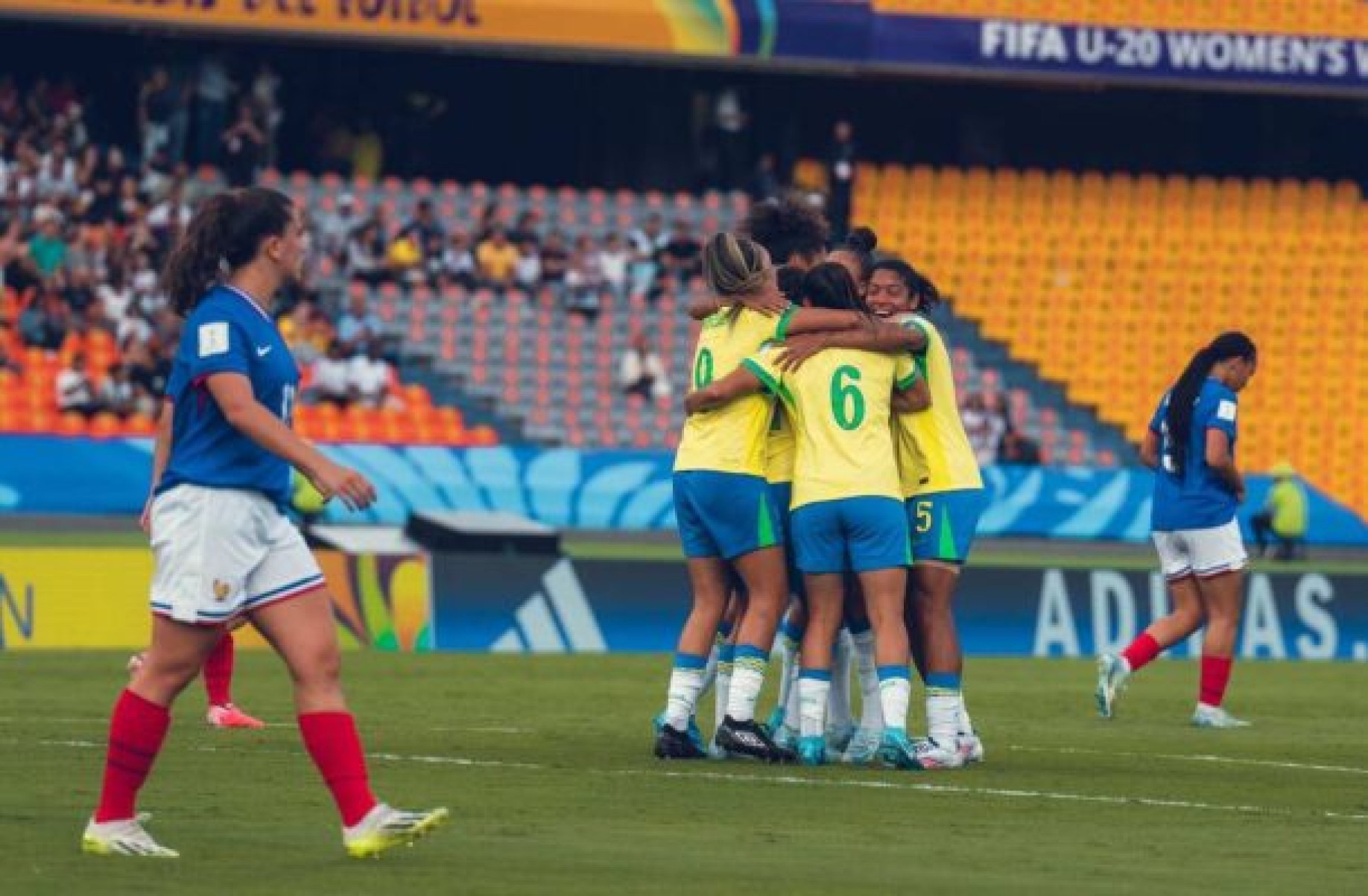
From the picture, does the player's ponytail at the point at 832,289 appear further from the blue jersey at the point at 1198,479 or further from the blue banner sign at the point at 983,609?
the blue banner sign at the point at 983,609

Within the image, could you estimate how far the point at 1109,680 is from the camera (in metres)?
17.6

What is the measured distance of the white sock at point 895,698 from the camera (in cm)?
1312

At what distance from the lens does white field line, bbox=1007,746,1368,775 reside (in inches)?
560

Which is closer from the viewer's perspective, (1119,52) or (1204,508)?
(1204,508)

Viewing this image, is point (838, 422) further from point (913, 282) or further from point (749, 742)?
point (749, 742)

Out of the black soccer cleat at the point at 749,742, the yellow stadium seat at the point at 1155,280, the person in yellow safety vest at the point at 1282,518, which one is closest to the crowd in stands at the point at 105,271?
the yellow stadium seat at the point at 1155,280

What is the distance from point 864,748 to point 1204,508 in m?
3.94

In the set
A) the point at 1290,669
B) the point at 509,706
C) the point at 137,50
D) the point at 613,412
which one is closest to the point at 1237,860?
the point at 509,706

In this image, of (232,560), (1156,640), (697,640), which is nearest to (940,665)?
(697,640)

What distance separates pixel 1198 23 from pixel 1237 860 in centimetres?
3298

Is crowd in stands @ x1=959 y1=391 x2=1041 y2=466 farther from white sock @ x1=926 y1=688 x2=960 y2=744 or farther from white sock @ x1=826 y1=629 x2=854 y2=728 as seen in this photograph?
white sock @ x1=926 y1=688 x2=960 y2=744

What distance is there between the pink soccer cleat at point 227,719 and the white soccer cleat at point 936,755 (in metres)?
3.57

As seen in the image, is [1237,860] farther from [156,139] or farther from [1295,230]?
[1295,230]

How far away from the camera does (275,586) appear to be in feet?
31.7
